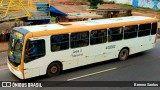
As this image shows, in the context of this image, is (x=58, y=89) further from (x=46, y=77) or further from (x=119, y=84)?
(x=119, y=84)

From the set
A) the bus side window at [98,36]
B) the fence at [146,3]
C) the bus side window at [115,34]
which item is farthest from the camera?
the fence at [146,3]

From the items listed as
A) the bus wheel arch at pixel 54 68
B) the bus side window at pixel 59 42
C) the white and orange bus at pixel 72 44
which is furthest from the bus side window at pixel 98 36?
the bus wheel arch at pixel 54 68

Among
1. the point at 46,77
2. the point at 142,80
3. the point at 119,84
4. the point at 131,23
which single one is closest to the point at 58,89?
the point at 46,77

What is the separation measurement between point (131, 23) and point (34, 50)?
21.9 ft

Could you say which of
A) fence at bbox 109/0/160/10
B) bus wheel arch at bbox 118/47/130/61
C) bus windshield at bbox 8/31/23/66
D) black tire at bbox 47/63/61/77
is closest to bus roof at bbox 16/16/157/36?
bus windshield at bbox 8/31/23/66

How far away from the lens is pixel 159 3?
144 ft

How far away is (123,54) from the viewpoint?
1720cm

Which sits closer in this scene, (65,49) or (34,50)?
(34,50)

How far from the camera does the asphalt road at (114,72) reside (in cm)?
1395

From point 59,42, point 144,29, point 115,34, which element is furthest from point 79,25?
point 144,29

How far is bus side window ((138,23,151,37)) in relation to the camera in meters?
17.7

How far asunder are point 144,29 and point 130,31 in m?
1.32

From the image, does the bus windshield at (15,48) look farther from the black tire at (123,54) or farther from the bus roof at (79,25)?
the black tire at (123,54)

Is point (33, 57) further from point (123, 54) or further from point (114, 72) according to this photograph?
point (123, 54)
